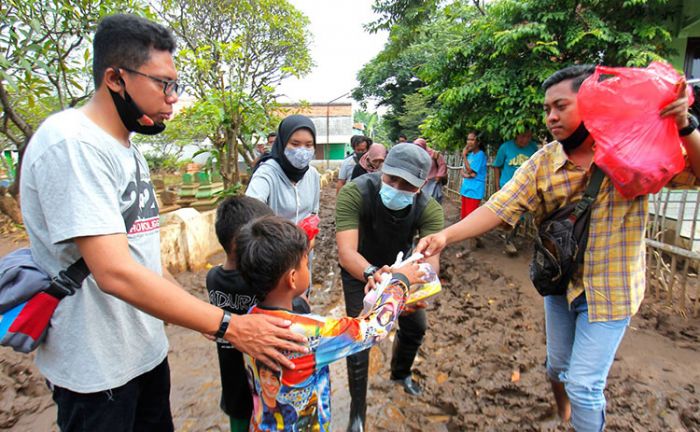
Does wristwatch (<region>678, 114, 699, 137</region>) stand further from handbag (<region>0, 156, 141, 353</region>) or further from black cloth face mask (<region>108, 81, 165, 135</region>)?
handbag (<region>0, 156, 141, 353</region>)

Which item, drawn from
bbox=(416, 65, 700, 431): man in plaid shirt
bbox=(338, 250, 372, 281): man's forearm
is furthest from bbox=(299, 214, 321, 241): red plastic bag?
bbox=(416, 65, 700, 431): man in plaid shirt

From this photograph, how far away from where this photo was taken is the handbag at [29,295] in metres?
1.17

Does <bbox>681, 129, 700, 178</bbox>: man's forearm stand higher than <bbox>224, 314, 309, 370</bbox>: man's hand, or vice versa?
<bbox>681, 129, 700, 178</bbox>: man's forearm

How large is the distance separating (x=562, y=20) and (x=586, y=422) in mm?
4700

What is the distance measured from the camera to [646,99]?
1521mm

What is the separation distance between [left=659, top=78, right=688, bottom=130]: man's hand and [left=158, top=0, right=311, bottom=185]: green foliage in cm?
504

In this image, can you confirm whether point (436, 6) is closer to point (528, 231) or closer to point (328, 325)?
point (528, 231)

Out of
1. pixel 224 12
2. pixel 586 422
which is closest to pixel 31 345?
pixel 586 422

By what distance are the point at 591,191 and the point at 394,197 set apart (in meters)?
1.03

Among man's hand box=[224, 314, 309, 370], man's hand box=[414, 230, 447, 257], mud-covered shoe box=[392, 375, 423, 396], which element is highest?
man's hand box=[414, 230, 447, 257]

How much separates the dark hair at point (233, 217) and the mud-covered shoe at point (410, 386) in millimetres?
1831

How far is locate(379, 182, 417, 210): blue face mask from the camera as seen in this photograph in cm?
237

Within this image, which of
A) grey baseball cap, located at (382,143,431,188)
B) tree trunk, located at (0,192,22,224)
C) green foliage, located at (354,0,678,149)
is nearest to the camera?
grey baseball cap, located at (382,143,431,188)

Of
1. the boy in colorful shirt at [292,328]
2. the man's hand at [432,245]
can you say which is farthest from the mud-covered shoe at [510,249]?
the boy in colorful shirt at [292,328]
